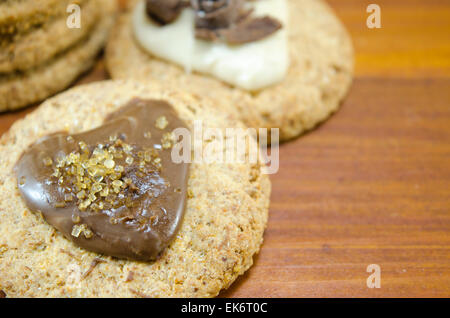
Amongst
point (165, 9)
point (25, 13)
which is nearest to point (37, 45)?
point (25, 13)

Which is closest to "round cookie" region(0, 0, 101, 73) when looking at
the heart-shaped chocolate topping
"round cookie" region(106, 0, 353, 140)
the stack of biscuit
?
the stack of biscuit

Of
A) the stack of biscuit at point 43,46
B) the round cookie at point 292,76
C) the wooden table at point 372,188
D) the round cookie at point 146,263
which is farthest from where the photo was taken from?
the round cookie at point 292,76

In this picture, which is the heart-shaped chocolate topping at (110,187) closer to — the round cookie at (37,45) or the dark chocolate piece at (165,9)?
the round cookie at (37,45)

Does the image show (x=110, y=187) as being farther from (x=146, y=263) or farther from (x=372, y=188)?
(x=372, y=188)

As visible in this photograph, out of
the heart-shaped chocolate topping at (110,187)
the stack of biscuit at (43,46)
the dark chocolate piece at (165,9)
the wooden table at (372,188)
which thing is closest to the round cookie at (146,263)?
the heart-shaped chocolate topping at (110,187)

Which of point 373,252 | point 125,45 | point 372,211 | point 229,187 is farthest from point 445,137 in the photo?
point 125,45
